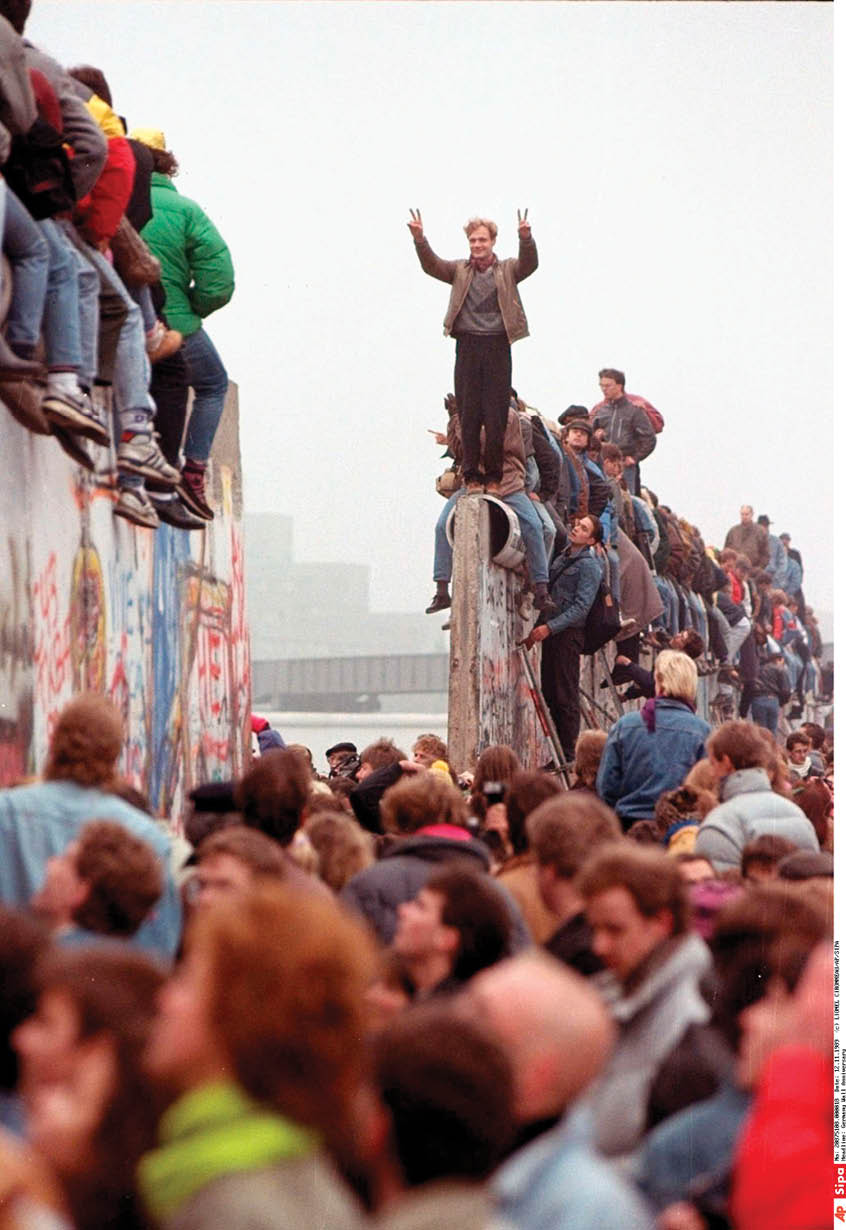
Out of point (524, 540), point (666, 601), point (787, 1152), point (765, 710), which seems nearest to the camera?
point (787, 1152)

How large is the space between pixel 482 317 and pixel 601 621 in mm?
5035

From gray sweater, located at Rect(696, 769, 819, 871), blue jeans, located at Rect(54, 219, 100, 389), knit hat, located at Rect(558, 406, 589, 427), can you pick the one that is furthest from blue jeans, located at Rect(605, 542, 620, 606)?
gray sweater, located at Rect(696, 769, 819, 871)

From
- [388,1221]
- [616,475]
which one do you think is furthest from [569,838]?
[616,475]

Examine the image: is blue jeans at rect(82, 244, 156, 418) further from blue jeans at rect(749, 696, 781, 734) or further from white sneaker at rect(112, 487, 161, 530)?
blue jeans at rect(749, 696, 781, 734)

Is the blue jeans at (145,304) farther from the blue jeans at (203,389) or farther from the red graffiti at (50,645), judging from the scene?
the red graffiti at (50,645)

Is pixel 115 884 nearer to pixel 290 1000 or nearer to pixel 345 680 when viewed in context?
pixel 290 1000

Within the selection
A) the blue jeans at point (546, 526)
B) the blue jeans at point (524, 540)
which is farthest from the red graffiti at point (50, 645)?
the blue jeans at point (546, 526)

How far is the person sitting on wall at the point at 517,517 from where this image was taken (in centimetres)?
1395

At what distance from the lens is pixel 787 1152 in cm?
334

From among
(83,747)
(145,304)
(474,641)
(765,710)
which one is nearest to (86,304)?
(145,304)

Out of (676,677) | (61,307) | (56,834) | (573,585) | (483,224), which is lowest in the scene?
(56,834)

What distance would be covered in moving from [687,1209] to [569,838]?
1.28 metres

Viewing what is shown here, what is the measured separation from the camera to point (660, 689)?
790cm

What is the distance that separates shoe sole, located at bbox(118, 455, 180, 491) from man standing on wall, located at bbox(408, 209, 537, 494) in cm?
231
